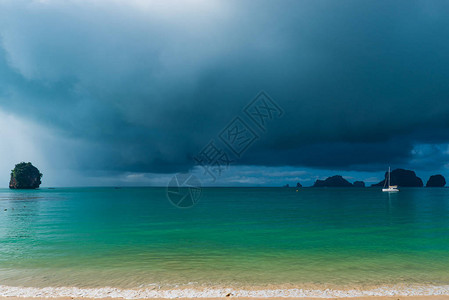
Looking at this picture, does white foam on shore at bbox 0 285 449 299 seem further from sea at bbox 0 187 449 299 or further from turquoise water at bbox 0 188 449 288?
turquoise water at bbox 0 188 449 288

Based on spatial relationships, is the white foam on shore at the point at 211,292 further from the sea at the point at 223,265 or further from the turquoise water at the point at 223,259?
the turquoise water at the point at 223,259

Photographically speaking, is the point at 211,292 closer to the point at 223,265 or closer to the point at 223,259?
the point at 223,265

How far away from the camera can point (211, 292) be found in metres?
12.2

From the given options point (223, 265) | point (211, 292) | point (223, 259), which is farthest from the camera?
point (223, 259)

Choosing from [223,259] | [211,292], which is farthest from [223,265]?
[211,292]

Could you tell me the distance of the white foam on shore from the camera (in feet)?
38.6

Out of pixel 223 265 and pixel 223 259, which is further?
pixel 223 259

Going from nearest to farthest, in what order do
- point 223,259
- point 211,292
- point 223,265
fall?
1. point 211,292
2. point 223,265
3. point 223,259

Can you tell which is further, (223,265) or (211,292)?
(223,265)

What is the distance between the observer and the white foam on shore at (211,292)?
11.8 m

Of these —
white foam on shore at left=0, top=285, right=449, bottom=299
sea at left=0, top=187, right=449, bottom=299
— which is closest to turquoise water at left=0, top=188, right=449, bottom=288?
sea at left=0, top=187, right=449, bottom=299

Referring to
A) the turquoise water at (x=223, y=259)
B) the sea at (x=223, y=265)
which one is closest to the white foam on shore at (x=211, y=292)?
the sea at (x=223, y=265)

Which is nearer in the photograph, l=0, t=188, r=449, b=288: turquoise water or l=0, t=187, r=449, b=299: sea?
l=0, t=187, r=449, b=299: sea

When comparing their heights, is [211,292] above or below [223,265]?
above
